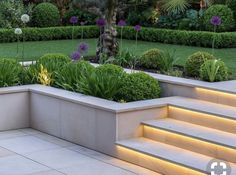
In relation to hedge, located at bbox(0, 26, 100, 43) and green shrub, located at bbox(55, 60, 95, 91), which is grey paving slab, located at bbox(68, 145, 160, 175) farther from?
hedge, located at bbox(0, 26, 100, 43)

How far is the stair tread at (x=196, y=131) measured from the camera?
6.54 metres

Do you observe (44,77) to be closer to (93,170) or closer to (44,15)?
(93,170)

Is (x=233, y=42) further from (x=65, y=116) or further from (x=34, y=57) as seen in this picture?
(x=65, y=116)

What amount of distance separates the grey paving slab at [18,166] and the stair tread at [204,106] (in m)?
1.88

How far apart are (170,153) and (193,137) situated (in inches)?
12.6

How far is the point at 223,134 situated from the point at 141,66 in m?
3.51

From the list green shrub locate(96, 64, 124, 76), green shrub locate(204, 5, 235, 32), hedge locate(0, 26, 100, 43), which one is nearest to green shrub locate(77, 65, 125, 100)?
green shrub locate(96, 64, 124, 76)

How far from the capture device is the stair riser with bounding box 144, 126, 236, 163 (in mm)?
6391

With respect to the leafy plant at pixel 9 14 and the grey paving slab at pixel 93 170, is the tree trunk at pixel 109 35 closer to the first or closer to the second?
the grey paving slab at pixel 93 170

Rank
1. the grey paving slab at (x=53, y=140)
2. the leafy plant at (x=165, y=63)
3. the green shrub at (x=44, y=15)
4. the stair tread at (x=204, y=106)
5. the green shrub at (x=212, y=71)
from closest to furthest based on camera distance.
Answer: the stair tread at (x=204, y=106), the grey paving slab at (x=53, y=140), the green shrub at (x=212, y=71), the leafy plant at (x=165, y=63), the green shrub at (x=44, y=15)

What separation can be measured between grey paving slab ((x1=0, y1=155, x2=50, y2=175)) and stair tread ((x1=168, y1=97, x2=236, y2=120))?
1.88 meters

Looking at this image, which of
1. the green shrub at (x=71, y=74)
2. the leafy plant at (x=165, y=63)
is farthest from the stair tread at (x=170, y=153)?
the leafy plant at (x=165, y=63)

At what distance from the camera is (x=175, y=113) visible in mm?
7602

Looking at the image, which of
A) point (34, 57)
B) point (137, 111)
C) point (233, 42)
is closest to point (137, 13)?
point (233, 42)
